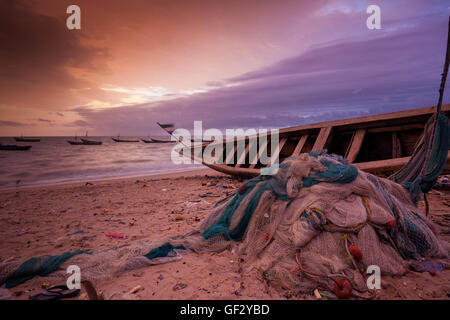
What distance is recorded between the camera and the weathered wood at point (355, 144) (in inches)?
204

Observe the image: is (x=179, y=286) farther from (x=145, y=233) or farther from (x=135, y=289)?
(x=145, y=233)

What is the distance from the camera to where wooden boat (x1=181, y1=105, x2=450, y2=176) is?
179 inches

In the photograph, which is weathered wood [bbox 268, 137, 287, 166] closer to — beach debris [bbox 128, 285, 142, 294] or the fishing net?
the fishing net

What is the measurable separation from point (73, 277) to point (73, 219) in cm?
289

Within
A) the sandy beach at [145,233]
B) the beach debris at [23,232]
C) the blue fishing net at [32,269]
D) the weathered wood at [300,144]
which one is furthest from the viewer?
the weathered wood at [300,144]

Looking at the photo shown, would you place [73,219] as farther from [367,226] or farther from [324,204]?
[367,226]

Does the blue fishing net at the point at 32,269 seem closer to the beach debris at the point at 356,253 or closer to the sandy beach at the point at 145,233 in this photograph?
the sandy beach at the point at 145,233

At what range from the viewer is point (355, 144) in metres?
5.43

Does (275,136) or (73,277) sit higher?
(275,136)

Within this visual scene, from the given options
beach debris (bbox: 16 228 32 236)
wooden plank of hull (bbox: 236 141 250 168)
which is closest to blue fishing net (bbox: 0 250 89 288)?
beach debris (bbox: 16 228 32 236)

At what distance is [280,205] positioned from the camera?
2.86 m

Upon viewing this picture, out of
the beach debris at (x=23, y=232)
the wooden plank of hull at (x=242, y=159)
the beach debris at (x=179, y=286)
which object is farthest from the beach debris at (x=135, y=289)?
the wooden plank of hull at (x=242, y=159)

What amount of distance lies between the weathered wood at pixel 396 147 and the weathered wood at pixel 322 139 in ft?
4.51
